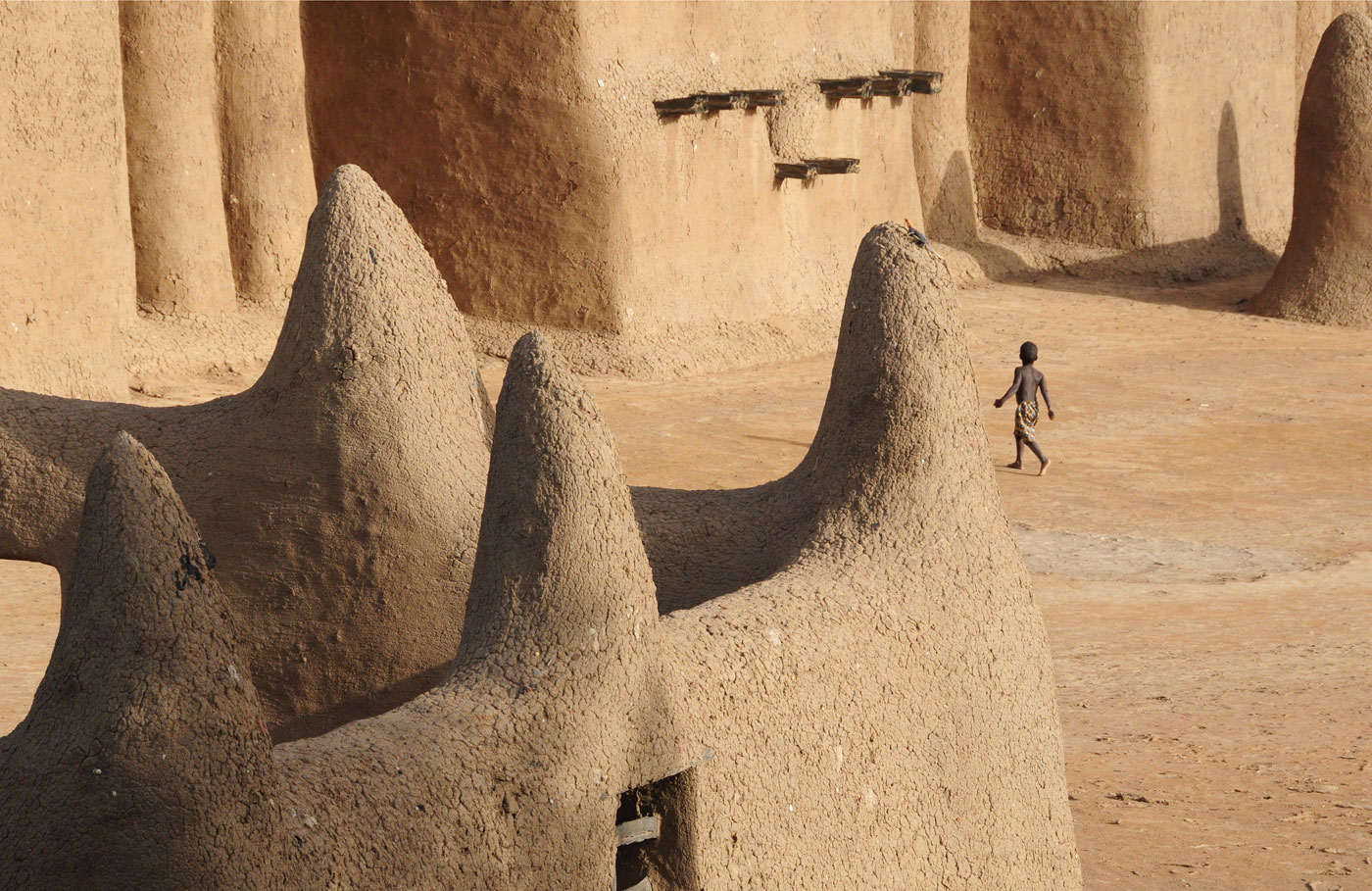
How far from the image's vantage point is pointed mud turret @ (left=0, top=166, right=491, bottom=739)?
4.57 m

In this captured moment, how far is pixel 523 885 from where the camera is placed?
308 cm

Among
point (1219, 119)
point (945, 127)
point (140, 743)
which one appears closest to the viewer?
point (140, 743)

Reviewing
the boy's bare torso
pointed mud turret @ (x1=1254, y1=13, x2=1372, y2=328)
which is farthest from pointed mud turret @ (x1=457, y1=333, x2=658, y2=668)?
pointed mud turret @ (x1=1254, y1=13, x2=1372, y2=328)

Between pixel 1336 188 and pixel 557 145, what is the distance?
7752 millimetres

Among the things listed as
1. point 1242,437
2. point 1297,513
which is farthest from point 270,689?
point 1242,437

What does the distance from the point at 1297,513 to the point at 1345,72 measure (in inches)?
307

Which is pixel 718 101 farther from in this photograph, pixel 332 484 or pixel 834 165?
pixel 332 484

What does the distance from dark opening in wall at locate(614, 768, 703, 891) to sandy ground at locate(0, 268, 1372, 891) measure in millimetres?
2813

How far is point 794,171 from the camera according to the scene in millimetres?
15062

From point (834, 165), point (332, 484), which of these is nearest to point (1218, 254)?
point (834, 165)

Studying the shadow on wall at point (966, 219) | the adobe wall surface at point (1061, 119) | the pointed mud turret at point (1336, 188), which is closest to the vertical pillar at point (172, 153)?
the shadow on wall at point (966, 219)

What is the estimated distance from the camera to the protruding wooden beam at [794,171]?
15.0m

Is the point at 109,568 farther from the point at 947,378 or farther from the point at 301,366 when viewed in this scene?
the point at 947,378

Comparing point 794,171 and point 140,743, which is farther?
point 794,171
